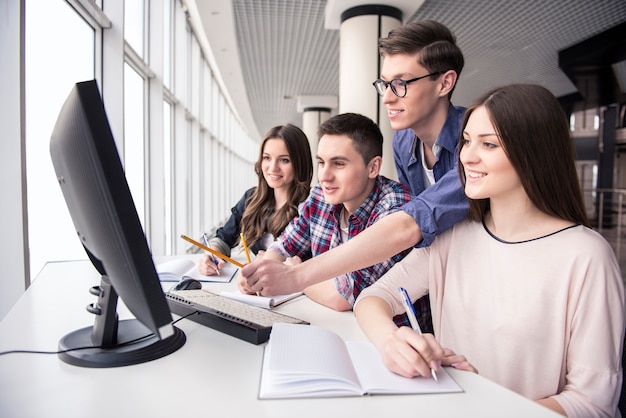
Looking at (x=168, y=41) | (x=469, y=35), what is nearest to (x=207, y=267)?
(x=168, y=41)

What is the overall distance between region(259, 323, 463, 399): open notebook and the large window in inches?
45.9

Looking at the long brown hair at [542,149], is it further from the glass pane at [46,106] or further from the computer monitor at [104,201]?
the glass pane at [46,106]

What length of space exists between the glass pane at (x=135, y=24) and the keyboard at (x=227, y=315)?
259 centimetres

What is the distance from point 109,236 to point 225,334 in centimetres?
48

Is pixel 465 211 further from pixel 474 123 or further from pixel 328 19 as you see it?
pixel 328 19

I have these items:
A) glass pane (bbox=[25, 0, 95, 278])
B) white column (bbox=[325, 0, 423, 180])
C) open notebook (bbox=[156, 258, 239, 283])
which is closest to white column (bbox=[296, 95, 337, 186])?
white column (bbox=[325, 0, 423, 180])

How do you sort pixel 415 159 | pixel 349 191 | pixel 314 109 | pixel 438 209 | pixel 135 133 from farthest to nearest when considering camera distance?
pixel 314 109
pixel 135 133
pixel 415 159
pixel 349 191
pixel 438 209

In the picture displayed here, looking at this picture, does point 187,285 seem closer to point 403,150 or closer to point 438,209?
point 438,209

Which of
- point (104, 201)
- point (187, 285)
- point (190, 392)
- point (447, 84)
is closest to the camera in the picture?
point (104, 201)

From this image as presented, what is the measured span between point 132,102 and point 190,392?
3256 millimetres

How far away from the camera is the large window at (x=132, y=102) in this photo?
6.32ft

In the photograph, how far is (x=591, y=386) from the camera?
3.07 feet

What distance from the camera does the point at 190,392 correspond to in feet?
2.47

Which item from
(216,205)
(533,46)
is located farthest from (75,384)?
(216,205)
